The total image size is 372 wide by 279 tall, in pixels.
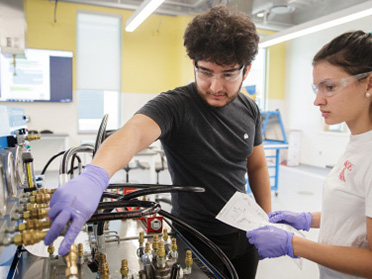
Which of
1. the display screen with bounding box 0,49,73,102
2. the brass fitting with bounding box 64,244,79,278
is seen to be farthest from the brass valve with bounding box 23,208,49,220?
the display screen with bounding box 0,49,73,102

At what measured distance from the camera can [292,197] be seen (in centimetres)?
398

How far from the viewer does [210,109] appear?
107 cm

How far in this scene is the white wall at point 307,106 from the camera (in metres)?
5.69

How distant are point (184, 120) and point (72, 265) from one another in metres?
0.63

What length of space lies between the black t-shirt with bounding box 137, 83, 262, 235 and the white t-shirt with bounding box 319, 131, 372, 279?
353mm

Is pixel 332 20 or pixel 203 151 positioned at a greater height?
pixel 332 20

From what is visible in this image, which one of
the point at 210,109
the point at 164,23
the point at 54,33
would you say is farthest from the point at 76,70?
the point at 210,109

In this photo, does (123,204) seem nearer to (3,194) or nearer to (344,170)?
(3,194)

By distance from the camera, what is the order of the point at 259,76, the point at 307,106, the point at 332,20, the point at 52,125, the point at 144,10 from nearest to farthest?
1. the point at 332,20
2. the point at 144,10
3. the point at 52,125
4. the point at 307,106
5. the point at 259,76

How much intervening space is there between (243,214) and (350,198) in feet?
1.09

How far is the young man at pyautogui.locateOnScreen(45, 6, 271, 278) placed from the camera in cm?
93

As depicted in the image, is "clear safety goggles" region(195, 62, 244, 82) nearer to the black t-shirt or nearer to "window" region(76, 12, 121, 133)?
the black t-shirt

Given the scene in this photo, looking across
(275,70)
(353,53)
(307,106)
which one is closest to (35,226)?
(353,53)

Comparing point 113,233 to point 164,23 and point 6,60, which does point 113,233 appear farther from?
point 164,23
